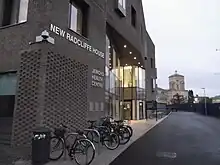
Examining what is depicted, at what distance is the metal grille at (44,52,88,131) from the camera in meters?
9.20

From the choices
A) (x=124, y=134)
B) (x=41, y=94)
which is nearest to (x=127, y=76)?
(x=124, y=134)

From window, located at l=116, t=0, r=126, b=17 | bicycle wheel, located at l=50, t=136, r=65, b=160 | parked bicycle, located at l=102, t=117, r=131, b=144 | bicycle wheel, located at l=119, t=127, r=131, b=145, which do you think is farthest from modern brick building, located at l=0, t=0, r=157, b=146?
window, located at l=116, t=0, r=126, b=17

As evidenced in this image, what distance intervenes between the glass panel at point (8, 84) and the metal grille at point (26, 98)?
1.75 feet

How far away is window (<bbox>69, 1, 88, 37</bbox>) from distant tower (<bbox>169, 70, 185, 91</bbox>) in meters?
109

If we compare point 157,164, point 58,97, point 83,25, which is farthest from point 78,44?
point 157,164

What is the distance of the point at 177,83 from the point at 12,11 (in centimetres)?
11265

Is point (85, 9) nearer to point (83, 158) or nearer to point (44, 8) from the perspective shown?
point (44, 8)

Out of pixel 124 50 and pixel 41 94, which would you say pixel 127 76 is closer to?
pixel 124 50

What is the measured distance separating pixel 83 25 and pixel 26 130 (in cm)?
651

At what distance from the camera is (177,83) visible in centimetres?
11731

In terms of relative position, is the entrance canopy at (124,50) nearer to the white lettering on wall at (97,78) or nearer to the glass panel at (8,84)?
the white lettering on wall at (97,78)

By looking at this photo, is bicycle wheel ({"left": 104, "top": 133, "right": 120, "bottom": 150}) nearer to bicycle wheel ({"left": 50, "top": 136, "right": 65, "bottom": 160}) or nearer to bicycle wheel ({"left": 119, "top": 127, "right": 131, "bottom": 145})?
bicycle wheel ({"left": 119, "top": 127, "right": 131, "bottom": 145})

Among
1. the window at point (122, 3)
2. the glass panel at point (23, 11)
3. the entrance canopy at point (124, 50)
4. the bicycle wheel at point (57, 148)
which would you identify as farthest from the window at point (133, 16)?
the bicycle wheel at point (57, 148)

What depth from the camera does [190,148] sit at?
384 inches
